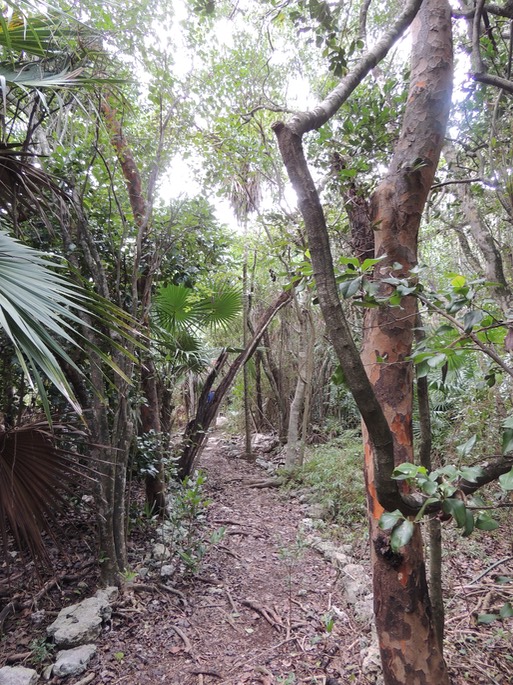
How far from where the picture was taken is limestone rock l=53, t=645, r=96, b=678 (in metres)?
1.99

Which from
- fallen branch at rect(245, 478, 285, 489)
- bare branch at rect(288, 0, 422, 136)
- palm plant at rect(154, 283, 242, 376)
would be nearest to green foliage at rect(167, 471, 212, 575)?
palm plant at rect(154, 283, 242, 376)

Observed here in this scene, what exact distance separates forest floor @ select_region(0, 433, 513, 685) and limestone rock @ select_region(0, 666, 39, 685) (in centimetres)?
12

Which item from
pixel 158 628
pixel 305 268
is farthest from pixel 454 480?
pixel 158 628

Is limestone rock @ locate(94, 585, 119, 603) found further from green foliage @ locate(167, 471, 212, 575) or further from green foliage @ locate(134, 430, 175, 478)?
green foliage @ locate(134, 430, 175, 478)

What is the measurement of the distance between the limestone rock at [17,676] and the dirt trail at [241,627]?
301 mm

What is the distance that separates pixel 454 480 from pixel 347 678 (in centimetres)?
174

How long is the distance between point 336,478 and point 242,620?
230 centimetres

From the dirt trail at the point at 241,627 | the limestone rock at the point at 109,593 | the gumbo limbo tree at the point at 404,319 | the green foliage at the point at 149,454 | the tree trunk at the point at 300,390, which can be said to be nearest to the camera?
the gumbo limbo tree at the point at 404,319

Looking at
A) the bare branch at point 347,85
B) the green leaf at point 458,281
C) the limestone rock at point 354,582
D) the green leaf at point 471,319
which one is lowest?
the limestone rock at point 354,582

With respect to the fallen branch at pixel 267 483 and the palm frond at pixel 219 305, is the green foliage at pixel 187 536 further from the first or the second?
the palm frond at pixel 219 305

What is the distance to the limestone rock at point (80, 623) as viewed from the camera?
2146 millimetres

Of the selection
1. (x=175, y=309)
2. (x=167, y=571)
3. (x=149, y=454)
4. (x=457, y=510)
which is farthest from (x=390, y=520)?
(x=175, y=309)

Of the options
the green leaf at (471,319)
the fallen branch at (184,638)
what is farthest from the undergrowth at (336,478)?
the green leaf at (471,319)

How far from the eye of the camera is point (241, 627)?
2.48 m
